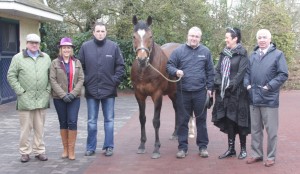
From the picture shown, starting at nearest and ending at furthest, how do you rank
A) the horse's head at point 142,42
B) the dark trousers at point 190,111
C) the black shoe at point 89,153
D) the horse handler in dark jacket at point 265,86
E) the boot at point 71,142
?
the horse handler in dark jacket at point 265,86
the horse's head at point 142,42
the boot at point 71,142
the dark trousers at point 190,111
the black shoe at point 89,153

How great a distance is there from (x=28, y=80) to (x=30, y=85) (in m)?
0.08

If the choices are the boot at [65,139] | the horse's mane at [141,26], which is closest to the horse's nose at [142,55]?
the horse's mane at [141,26]

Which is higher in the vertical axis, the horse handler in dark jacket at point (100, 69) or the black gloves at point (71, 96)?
the horse handler in dark jacket at point (100, 69)

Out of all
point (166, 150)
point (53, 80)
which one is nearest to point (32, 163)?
point (53, 80)

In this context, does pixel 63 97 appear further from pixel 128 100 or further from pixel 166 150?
pixel 128 100

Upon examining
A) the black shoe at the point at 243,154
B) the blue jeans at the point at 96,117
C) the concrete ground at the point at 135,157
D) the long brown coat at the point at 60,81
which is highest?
the long brown coat at the point at 60,81

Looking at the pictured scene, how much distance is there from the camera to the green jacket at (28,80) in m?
6.72

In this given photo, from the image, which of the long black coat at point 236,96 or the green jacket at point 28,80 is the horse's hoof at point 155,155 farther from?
the green jacket at point 28,80

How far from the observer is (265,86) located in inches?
255

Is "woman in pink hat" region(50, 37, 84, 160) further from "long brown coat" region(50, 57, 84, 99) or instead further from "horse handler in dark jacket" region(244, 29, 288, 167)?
"horse handler in dark jacket" region(244, 29, 288, 167)

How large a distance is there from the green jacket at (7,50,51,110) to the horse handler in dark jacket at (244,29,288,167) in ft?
10.3

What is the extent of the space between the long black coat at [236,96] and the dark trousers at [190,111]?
276 mm

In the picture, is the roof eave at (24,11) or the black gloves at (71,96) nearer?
the black gloves at (71,96)

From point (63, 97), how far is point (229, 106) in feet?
8.51
